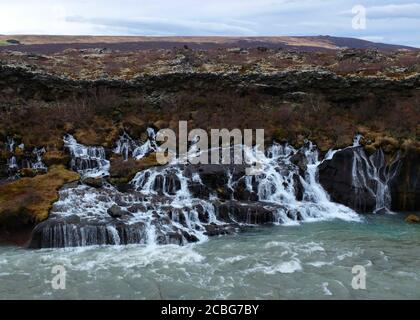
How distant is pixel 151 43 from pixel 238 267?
6886 cm

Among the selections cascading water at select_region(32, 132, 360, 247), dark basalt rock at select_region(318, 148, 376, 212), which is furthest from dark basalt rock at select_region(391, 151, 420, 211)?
cascading water at select_region(32, 132, 360, 247)

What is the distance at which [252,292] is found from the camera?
16469mm

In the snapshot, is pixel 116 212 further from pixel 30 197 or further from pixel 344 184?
pixel 344 184

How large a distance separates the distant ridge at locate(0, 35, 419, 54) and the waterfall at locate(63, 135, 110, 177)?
3835 cm

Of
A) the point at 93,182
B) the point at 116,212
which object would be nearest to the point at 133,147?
the point at 93,182

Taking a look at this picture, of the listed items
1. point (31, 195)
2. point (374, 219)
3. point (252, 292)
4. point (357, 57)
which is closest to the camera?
point (252, 292)

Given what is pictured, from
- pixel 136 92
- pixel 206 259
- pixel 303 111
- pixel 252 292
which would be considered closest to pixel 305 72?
pixel 303 111

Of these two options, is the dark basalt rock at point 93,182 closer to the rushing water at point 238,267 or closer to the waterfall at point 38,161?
the waterfall at point 38,161

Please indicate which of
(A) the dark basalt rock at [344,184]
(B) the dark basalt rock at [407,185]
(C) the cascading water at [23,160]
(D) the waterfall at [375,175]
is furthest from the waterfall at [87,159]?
(B) the dark basalt rock at [407,185]

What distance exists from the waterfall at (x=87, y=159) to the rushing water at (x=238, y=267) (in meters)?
8.61

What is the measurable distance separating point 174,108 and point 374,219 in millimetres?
17612

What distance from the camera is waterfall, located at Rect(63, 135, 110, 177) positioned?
29511mm

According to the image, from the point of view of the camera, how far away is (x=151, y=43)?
82750mm
